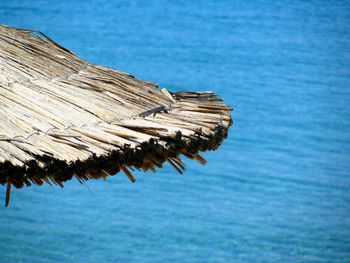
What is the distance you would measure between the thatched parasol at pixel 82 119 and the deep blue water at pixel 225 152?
3688 mm

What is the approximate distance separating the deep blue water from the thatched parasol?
3688 mm

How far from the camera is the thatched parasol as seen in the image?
1961mm

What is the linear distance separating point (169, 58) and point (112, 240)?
8.82 ft

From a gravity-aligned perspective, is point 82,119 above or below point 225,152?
below

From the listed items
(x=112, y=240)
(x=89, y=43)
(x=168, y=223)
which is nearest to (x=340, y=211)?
(x=168, y=223)

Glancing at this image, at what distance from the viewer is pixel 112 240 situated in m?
6.51

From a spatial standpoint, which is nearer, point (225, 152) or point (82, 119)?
point (82, 119)

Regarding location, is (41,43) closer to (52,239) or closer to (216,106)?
(216,106)

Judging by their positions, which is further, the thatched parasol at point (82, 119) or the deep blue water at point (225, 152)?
the deep blue water at point (225, 152)

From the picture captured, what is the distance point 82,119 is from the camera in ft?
7.63

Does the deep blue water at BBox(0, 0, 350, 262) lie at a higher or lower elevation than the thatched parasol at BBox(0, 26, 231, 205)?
higher

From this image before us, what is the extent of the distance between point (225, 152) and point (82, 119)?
5347 millimetres

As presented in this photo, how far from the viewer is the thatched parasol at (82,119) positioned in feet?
6.43

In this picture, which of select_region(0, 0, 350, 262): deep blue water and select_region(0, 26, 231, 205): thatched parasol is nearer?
select_region(0, 26, 231, 205): thatched parasol
